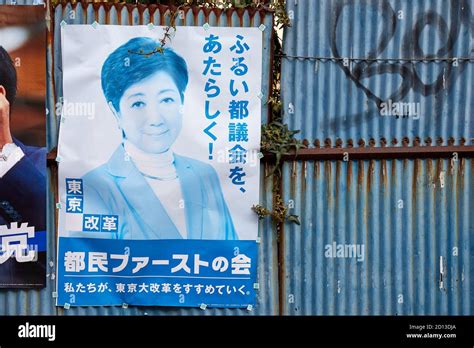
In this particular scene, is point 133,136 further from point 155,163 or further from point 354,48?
Result: point 354,48

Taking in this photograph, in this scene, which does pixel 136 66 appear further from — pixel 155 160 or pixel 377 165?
pixel 377 165

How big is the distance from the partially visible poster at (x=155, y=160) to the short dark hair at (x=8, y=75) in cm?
40

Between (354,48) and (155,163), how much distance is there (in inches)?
71.6

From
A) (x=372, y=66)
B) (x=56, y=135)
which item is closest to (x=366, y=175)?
(x=372, y=66)

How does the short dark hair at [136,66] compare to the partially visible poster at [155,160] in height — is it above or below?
above

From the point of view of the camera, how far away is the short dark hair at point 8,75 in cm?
595

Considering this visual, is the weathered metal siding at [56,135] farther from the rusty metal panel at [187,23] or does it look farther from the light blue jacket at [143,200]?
the light blue jacket at [143,200]

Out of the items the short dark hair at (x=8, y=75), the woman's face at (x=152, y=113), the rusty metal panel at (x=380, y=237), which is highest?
the short dark hair at (x=8, y=75)

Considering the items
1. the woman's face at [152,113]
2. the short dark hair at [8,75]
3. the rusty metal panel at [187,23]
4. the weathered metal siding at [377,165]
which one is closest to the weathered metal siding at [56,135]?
the rusty metal panel at [187,23]

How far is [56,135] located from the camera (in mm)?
6047

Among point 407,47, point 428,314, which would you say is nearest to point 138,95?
point 407,47

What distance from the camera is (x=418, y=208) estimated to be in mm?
6078

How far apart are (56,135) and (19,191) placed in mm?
525

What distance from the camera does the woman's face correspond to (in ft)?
19.6
